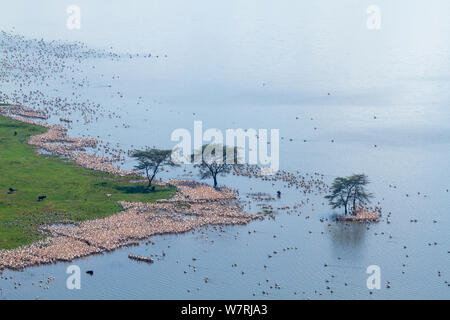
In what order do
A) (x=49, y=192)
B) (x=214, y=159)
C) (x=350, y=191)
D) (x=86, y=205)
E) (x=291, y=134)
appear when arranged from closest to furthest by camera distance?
(x=86, y=205) < (x=350, y=191) < (x=49, y=192) < (x=214, y=159) < (x=291, y=134)

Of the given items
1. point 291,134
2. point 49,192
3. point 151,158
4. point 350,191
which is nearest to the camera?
point 350,191

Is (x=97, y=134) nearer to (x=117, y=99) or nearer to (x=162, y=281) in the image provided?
(x=117, y=99)

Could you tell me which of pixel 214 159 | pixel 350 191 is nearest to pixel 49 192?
pixel 214 159

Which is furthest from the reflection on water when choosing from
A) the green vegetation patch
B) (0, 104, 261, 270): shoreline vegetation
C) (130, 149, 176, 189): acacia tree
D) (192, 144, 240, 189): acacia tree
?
(130, 149, 176, 189): acacia tree

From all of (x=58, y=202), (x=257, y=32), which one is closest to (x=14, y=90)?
(x=58, y=202)

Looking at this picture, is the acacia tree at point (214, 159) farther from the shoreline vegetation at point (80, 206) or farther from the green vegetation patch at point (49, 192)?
the green vegetation patch at point (49, 192)

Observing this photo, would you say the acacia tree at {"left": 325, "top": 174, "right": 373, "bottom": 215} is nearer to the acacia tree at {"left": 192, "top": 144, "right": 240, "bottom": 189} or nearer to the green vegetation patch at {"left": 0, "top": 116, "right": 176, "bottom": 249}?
the acacia tree at {"left": 192, "top": 144, "right": 240, "bottom": 189}

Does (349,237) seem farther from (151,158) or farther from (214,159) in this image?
(151,158)
